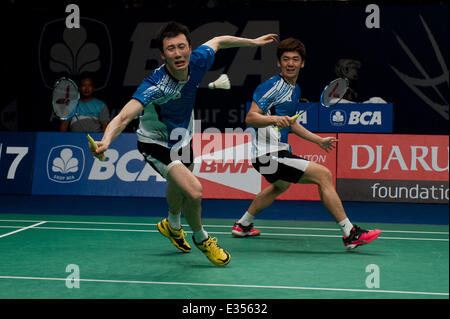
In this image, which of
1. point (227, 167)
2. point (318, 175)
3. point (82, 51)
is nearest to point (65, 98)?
point (227, 167)

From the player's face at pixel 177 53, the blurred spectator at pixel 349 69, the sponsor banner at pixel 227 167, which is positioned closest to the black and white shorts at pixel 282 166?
the player's face at pixel 177 53

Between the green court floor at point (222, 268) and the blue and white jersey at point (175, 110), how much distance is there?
943 mm

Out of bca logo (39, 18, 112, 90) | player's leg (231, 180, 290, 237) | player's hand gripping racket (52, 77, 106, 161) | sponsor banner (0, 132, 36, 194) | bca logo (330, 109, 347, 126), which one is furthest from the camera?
bca logo (39, 18, 112, 90)

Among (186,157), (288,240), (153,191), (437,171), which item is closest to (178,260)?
(186,157)

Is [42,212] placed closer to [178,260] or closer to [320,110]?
[178,260]

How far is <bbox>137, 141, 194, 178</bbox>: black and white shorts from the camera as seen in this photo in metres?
4.44

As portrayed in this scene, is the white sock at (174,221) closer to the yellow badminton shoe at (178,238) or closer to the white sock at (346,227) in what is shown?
the yellow badminton shoe at (178,238)

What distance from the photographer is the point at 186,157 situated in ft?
15.1

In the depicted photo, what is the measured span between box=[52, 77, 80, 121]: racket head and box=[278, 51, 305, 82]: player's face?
124 inches

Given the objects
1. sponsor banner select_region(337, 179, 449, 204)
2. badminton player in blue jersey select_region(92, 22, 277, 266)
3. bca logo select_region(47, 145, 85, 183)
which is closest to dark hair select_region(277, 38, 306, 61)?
badminton player in blue jersey select_region(92, 22, 277, 266)

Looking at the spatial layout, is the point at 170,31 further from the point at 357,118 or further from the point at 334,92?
the point at 357,118

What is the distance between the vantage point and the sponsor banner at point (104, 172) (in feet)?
27.9

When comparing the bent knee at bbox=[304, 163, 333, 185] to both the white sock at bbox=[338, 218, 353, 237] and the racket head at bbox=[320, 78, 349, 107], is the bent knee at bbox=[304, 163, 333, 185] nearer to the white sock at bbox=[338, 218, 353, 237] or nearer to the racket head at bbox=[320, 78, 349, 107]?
the white sock at bbox=[338, 218, 353, 237]

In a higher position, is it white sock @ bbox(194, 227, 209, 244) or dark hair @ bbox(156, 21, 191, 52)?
dark hair @ bbox(156, 21, 191, 52)
